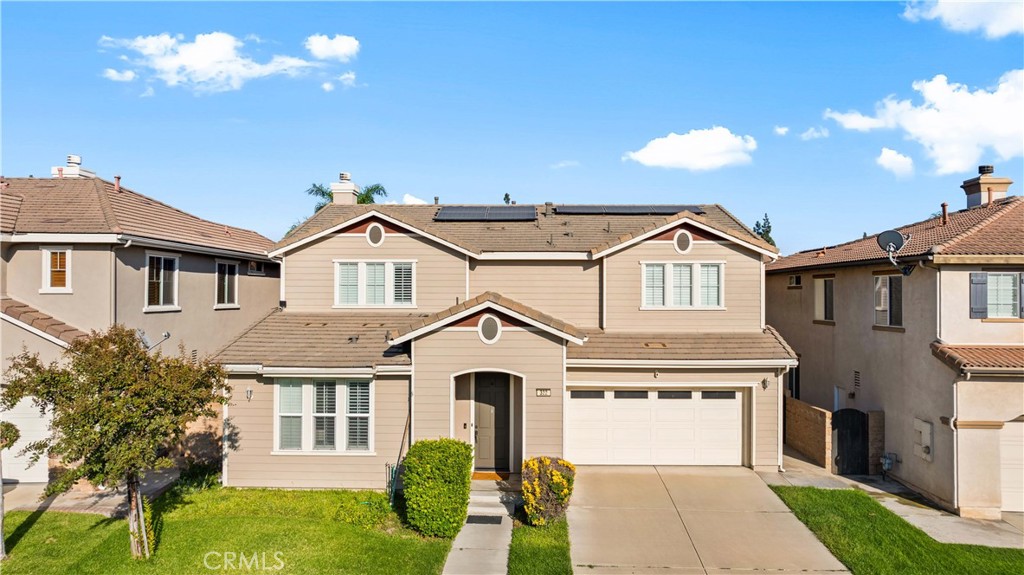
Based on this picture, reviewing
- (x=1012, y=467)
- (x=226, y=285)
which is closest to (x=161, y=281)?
(x=226, y=285)

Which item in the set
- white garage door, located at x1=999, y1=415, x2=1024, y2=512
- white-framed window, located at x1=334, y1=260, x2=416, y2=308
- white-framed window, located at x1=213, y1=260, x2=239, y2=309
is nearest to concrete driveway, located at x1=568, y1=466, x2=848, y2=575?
white garage door, located at x1=999, y1=415, x2=1024, y2=512

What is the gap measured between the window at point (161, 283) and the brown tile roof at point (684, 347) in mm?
11787

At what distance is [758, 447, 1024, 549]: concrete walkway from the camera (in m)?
9.98

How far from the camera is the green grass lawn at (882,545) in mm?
8773

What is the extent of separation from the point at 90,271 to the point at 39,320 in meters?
1.54

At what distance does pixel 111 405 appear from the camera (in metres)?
8.00

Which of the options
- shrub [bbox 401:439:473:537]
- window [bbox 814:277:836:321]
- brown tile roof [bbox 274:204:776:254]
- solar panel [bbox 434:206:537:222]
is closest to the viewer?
shrub [bbox 401:439:473:537]

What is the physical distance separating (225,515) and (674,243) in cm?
1219

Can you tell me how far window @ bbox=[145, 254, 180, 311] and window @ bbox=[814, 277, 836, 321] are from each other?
20.4 m

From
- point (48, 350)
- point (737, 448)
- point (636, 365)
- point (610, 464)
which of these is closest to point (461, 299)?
point (636, 365)

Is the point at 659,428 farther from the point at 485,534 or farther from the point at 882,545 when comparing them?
the point at 485,534

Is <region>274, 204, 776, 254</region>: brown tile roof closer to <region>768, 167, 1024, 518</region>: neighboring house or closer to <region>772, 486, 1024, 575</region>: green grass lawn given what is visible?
<region>768, 167, 1024, 518</region>: neighboring house

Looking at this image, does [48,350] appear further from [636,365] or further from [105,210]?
[636,365]

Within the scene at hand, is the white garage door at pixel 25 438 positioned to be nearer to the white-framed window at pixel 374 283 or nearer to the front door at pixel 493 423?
the white-framed window at pixel 374 283
